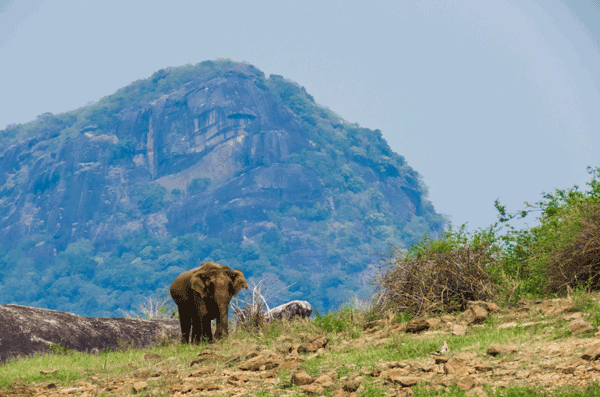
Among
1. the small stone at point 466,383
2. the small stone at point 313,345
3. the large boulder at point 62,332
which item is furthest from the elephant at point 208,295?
the small stone at point 466,383

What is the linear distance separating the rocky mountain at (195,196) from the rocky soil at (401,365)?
107489 millimetres

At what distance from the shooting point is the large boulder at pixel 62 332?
13.6 m

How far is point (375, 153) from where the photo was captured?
177750mm

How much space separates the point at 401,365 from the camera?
300 inches

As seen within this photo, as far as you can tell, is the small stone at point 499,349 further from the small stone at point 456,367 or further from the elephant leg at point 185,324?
the elephant leg at point 185,324

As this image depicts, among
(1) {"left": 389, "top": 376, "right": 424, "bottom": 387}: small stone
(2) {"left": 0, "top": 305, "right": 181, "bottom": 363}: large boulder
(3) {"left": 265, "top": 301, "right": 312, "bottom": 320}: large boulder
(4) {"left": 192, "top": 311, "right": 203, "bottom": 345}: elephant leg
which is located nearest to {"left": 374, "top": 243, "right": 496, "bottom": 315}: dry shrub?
(4) {"left": 192, "top": 311, "right": 203, "bottom": 345}: elephant leg

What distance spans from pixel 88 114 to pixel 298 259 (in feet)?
312

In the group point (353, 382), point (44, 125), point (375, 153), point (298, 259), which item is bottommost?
point (353, 382)

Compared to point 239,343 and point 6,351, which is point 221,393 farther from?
point 6,351

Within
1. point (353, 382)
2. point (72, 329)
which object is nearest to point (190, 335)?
point (72, 329)

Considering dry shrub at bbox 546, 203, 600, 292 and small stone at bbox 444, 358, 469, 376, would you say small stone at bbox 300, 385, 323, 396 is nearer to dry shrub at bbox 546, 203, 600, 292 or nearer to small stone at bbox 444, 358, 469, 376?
small stone at bbox 444, 358, 469, 376

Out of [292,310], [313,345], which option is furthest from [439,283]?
[292,310]

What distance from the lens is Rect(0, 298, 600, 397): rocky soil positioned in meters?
6.64

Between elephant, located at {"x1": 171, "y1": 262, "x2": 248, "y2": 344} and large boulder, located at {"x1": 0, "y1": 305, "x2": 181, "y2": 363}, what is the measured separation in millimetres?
1174
